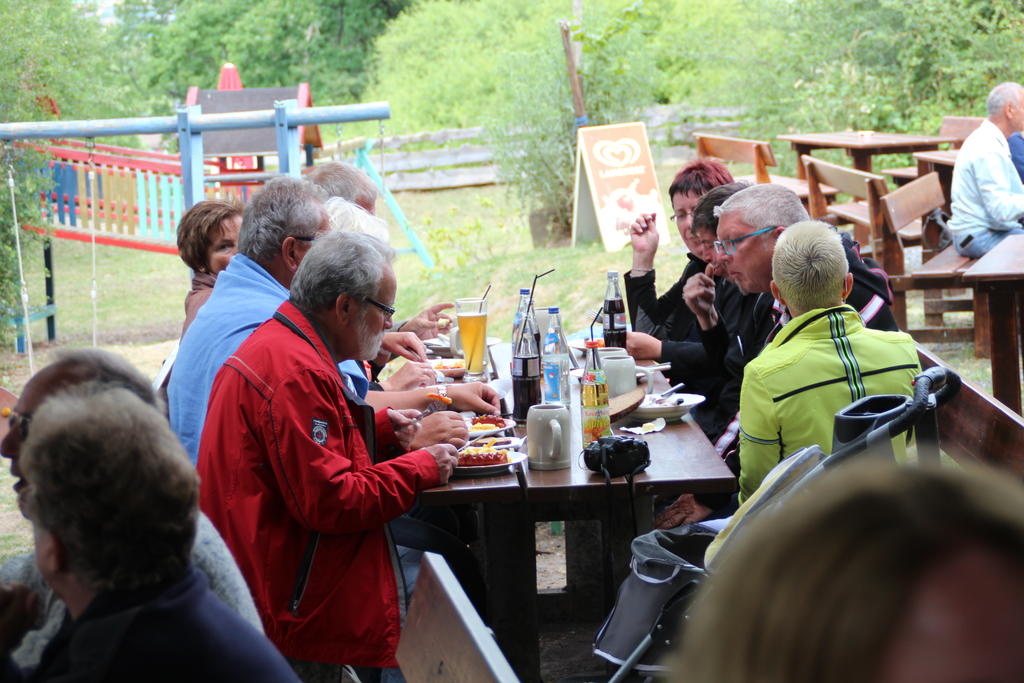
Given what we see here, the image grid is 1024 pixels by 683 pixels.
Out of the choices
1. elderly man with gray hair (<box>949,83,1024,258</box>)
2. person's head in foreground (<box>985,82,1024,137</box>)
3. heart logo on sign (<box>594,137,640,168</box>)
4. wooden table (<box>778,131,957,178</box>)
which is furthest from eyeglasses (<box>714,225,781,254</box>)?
heart logo on sign (<box>594,137,640,168</box>)

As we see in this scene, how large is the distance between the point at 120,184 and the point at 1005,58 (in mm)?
9850

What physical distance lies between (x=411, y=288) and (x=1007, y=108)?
18.2 ft

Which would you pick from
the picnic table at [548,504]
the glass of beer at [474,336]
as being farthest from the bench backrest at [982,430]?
the glass of beer at [474,336]

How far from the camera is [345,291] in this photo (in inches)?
106

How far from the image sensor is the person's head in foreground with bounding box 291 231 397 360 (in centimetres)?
268

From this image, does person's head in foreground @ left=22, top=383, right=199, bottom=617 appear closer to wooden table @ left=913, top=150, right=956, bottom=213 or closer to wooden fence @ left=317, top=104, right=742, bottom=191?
wooden table @ left=913, top=150, right=956, bottom=213

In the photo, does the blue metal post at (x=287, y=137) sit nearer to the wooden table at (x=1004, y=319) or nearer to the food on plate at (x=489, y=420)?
the food on plate at (x=489, y=420)

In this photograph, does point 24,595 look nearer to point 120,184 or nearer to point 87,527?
point 87,527

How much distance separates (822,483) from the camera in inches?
23.4

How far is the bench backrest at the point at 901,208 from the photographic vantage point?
268 inches

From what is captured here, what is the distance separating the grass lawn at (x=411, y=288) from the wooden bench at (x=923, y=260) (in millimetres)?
326

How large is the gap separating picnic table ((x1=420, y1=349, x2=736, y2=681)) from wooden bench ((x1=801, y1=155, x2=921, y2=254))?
13.4 feet

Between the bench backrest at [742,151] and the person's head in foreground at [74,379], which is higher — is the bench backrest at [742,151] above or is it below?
above

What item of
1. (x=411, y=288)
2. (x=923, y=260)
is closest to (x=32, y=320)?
(x=411, y=288)
